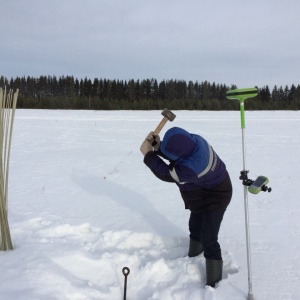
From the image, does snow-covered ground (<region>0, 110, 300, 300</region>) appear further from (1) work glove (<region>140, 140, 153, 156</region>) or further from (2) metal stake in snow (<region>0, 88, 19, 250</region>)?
(1) work glove (<region>140, 140, 153, 156</region>)

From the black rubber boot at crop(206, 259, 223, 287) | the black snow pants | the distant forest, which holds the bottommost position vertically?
the black rubber boot at crop(206, 259, 223, 287)

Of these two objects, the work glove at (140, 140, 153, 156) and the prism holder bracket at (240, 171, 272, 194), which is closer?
the prism holder bracket at (240, 171, 272, 194)

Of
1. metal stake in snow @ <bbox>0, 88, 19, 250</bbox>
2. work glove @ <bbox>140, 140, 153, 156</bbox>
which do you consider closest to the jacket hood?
work glove @ <bbox>140, 140, 153, 156</bbox>

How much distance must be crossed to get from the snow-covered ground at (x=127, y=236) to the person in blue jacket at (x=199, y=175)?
0.37m

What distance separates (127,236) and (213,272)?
1273 millimetres

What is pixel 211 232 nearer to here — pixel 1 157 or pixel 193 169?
pixel 193 169

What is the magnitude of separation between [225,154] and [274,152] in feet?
4.36

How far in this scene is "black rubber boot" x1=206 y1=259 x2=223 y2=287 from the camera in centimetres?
287

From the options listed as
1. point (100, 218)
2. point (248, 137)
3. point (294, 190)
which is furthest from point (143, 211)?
point (248, 137)

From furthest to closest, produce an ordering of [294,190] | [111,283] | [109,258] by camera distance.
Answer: [294,190] → [109,258] → [111,283]

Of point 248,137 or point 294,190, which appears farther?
point 248,137

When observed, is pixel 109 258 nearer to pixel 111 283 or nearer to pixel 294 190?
pixel 111 283

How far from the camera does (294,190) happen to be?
17.7 feet

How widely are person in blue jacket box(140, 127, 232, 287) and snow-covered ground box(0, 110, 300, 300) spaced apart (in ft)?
1.22
